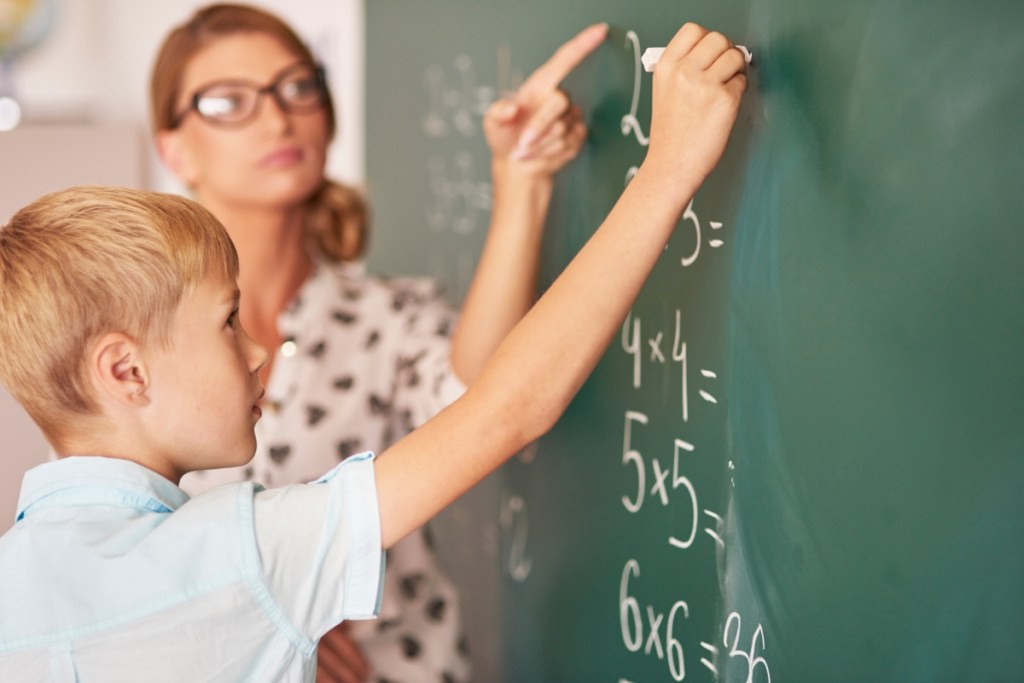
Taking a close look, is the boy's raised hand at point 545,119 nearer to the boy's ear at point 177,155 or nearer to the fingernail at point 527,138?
the fingernail at point 527,138

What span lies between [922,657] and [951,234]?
0.28m

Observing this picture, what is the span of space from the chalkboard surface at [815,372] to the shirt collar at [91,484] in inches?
18.9

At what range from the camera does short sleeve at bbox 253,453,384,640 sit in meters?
0.81

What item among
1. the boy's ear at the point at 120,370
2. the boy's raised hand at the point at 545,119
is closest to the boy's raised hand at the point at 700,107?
the boy's raised hand at the point at 545,119

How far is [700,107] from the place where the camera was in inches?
34.6

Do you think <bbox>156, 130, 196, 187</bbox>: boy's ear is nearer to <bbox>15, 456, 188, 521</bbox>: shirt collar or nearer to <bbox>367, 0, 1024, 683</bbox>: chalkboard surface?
<bbox>367, 0, 1024, 683</bbox>: chalkboard surface

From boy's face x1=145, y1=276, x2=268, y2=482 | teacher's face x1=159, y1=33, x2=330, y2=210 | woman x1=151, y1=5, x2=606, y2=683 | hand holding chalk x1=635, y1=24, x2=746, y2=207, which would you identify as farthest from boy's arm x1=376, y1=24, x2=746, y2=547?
teacher's face x1=159, y1=33, x2=330, y2=210

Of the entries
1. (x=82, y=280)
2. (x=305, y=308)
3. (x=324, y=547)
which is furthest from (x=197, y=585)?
(x=305, y=308)

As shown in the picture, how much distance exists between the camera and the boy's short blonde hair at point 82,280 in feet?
2.79

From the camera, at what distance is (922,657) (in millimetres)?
749

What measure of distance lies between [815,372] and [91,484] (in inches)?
21.9

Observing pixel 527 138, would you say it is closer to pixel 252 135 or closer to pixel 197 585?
pixel 252 135

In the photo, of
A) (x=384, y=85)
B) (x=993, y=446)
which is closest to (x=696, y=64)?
(x=993, y=446)

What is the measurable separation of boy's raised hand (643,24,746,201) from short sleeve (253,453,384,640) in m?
0.34
